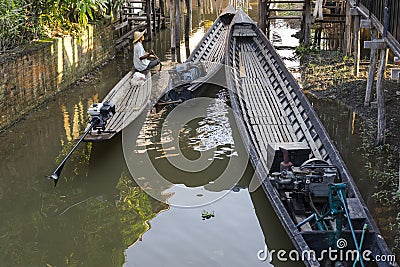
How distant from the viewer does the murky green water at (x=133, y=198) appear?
281 inches

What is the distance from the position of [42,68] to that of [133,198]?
4.90 m

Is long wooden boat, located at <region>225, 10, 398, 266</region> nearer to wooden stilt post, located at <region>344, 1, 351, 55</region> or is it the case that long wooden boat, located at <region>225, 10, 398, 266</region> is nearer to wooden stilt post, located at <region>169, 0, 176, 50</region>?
wooden stilt post, located at <region>344, 1, 351, 55</region>

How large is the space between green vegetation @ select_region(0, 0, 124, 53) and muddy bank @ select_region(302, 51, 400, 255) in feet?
18.7

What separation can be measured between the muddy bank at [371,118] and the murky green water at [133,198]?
24cm

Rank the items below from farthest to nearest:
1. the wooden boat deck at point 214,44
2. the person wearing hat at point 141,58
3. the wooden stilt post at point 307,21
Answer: the wooden stilt post at point 307,21 → the wooden boat deck at point 214,44 → the person wearing hat at point 141,58

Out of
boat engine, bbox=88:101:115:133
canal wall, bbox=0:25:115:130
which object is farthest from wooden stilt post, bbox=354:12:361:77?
canal wall, bbox=0:25:115:130

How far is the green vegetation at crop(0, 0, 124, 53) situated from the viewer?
11.3 metres

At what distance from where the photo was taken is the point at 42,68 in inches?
477

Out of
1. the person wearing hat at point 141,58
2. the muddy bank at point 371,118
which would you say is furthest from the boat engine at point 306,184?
the person wearing hat at point 141,58

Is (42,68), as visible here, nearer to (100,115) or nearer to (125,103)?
(125,103)

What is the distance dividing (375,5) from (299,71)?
13.6 ft

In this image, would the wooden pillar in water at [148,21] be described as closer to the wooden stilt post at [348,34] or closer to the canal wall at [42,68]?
the canal wall at [42,68]

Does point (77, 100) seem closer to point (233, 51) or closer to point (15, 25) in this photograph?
point (15, 25)

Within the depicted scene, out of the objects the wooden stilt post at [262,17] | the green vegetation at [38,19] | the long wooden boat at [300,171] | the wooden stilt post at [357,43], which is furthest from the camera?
the wooden stilt post at [262,17]
